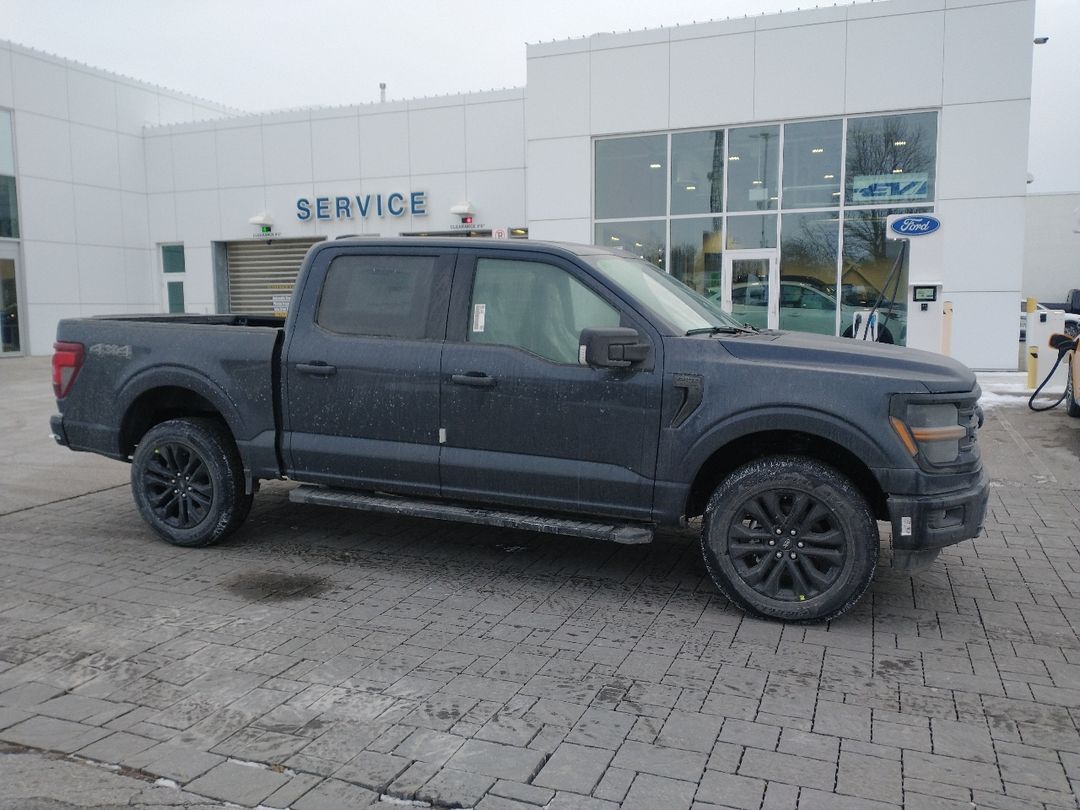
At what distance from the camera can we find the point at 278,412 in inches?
232

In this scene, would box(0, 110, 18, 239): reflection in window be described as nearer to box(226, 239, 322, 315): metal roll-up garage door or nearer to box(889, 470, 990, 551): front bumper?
box(226, 239, 322, 315): metal roll-up garage door

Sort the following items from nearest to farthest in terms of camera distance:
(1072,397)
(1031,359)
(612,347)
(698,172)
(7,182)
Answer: (612,347)
(1072,397)
(1031,359)
(698,172)
(7,182)

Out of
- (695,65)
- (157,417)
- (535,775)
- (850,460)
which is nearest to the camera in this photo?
(535,775)

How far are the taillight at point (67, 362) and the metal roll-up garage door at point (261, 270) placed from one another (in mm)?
18220

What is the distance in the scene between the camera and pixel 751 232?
1828cm

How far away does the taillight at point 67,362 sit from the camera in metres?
6.43

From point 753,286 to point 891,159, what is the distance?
11.4 feet

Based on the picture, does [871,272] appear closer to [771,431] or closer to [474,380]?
[771,431]

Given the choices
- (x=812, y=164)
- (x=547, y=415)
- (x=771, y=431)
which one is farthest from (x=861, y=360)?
(x=812, y=164)

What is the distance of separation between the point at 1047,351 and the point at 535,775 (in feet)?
44.5

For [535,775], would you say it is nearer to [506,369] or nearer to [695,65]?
[506,369]

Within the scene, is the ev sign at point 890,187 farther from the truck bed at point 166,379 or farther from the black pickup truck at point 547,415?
the truck bed at point 166,379

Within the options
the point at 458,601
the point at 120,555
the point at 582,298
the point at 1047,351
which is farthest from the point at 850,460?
the point at 1047,351

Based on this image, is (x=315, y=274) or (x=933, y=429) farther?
(x=315, y=274)
